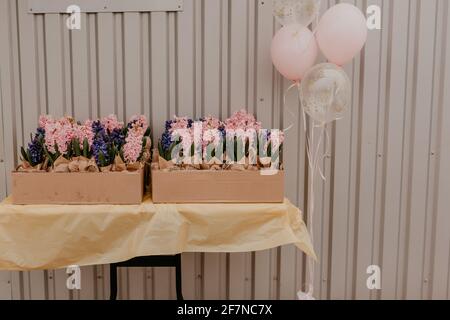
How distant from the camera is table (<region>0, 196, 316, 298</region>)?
1.78 meters

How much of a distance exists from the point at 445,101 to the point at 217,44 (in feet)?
3.88

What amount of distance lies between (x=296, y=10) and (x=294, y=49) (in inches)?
6.3

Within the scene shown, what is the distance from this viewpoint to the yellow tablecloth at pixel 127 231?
1775 mm

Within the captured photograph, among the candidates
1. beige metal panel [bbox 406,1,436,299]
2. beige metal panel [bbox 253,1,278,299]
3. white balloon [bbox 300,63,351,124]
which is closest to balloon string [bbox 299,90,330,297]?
beige metal panel [bbox 253,1,278,299]

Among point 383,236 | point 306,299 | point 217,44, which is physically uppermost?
point 217,44

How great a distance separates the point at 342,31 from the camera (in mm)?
1834

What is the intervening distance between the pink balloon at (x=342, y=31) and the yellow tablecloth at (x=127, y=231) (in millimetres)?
710

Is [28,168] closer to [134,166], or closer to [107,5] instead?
[134,166]

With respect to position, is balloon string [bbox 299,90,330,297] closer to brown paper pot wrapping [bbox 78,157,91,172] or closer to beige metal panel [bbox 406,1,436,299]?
beige metal panel [bbox 406,1,436,299]

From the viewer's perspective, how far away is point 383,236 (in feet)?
7.56

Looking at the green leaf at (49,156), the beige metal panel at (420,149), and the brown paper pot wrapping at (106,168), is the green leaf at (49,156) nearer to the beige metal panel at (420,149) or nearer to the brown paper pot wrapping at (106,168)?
the brown paper pot wrapping at (106,168)

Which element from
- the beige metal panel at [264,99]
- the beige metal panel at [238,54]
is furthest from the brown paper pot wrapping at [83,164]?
the beige metal panel at [264,99]
